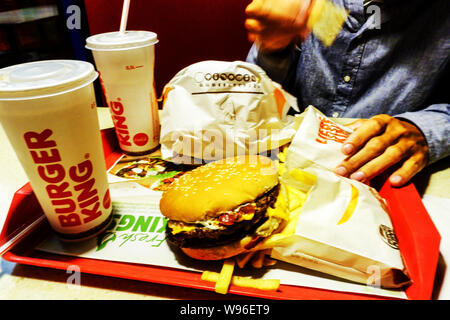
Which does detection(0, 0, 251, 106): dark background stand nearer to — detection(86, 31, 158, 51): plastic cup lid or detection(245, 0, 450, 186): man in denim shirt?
detection(245, 0, 450, 186): man in denim shirt

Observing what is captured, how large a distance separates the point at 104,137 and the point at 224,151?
57 cm

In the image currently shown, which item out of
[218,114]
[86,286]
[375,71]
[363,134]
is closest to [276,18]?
[218,114]

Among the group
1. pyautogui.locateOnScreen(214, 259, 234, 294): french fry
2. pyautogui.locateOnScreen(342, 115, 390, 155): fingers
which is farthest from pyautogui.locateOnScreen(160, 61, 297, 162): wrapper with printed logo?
pyautogui.locateOnScreen(214, 259, 234, 294): french fry

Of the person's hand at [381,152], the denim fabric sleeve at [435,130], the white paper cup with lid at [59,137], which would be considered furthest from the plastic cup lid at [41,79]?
the denim fabric sleeve at [435,130]

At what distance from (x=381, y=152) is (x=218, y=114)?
578mm

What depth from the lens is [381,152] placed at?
985mm

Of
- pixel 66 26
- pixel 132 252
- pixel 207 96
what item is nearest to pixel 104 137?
pixel 207 96

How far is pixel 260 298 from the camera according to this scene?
67 centimetres

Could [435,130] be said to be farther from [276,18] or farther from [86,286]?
[86,286]

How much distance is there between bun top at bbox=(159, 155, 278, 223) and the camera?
2.50ft

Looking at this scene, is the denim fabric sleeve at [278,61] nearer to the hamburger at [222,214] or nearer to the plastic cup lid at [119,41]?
the plastic cup lid at [119,41]

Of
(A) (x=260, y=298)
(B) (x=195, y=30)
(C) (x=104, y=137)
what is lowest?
(C) (x=104, y=137)

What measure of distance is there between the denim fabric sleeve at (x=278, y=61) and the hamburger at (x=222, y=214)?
0.79 m
